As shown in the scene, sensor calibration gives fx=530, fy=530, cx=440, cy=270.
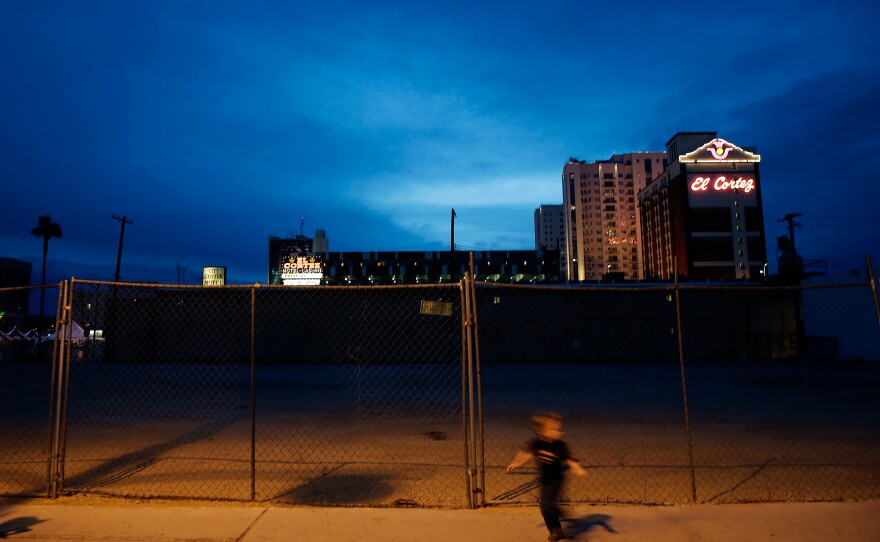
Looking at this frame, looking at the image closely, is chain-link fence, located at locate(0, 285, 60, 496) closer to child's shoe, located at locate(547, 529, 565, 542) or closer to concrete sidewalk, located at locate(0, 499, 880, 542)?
concrete sidewalk, located at locate(0, 499, 880, 542)

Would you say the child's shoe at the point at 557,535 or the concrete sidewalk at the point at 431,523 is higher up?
the child's shoe at the point at 557,535

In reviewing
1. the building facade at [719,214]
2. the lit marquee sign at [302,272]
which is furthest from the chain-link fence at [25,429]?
the building facade at [719,214]

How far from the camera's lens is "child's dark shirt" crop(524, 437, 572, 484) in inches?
191

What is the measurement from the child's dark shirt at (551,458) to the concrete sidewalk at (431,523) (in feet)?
2.20

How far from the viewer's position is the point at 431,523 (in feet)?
17.6

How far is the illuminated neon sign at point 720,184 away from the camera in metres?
80.6

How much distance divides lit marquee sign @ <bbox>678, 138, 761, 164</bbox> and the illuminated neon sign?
2.72 m

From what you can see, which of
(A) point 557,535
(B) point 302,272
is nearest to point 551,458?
(A) point 557,535

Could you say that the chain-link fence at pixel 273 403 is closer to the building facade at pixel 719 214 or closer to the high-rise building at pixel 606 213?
the building facade at pixel 719 214

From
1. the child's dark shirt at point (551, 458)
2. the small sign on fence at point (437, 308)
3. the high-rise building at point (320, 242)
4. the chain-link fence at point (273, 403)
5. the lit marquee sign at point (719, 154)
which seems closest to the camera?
the child's dark shirt at point (551, 458)

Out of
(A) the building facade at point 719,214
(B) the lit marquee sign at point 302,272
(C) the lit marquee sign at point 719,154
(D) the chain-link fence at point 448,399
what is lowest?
(D) the chain-link fence at point 448,399

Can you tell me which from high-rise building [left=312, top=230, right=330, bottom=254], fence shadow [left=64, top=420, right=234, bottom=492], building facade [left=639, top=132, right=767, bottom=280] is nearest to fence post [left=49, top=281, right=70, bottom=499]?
fence shadow [left=64, top=420, right=234, bottom=492]

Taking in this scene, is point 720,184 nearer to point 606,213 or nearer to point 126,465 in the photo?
point 606,213

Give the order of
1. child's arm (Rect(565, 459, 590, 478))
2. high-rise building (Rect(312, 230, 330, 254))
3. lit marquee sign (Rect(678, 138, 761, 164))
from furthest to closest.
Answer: high-rise building (Rect(312, 230, 330, 254)) < lit marquee sign (Rect(678, 138, 761, 164)) < child's arm (Rect(565, 459, 590, 478))
